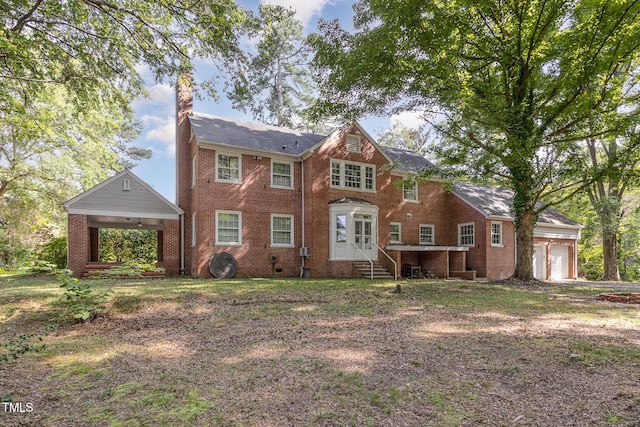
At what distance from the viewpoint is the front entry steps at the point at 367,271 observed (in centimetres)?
1655

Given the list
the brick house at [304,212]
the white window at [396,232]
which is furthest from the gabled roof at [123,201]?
the white window at [396,232]

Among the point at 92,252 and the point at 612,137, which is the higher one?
the point at 612,137

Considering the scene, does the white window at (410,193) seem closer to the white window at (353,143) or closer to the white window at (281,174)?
the white window at (353,143)

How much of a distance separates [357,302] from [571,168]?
10.7m

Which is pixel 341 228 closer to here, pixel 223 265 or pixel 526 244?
pixel 223 265

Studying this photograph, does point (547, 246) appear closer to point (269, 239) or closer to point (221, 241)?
point (269, 239)

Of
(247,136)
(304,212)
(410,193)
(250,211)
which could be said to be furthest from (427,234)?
(247,136)

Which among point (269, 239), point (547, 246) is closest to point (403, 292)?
point (269, 239)

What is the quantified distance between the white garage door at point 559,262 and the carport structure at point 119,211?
21216 mm

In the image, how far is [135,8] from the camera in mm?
8867

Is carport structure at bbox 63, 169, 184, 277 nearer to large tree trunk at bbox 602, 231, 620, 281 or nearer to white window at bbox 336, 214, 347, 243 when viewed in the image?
white window at bbox 336, 214, 347, 243

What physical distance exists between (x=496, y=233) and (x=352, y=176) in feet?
28.9

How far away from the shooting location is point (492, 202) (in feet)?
70.9

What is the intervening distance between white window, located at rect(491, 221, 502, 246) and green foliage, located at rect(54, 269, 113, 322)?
741 inches
